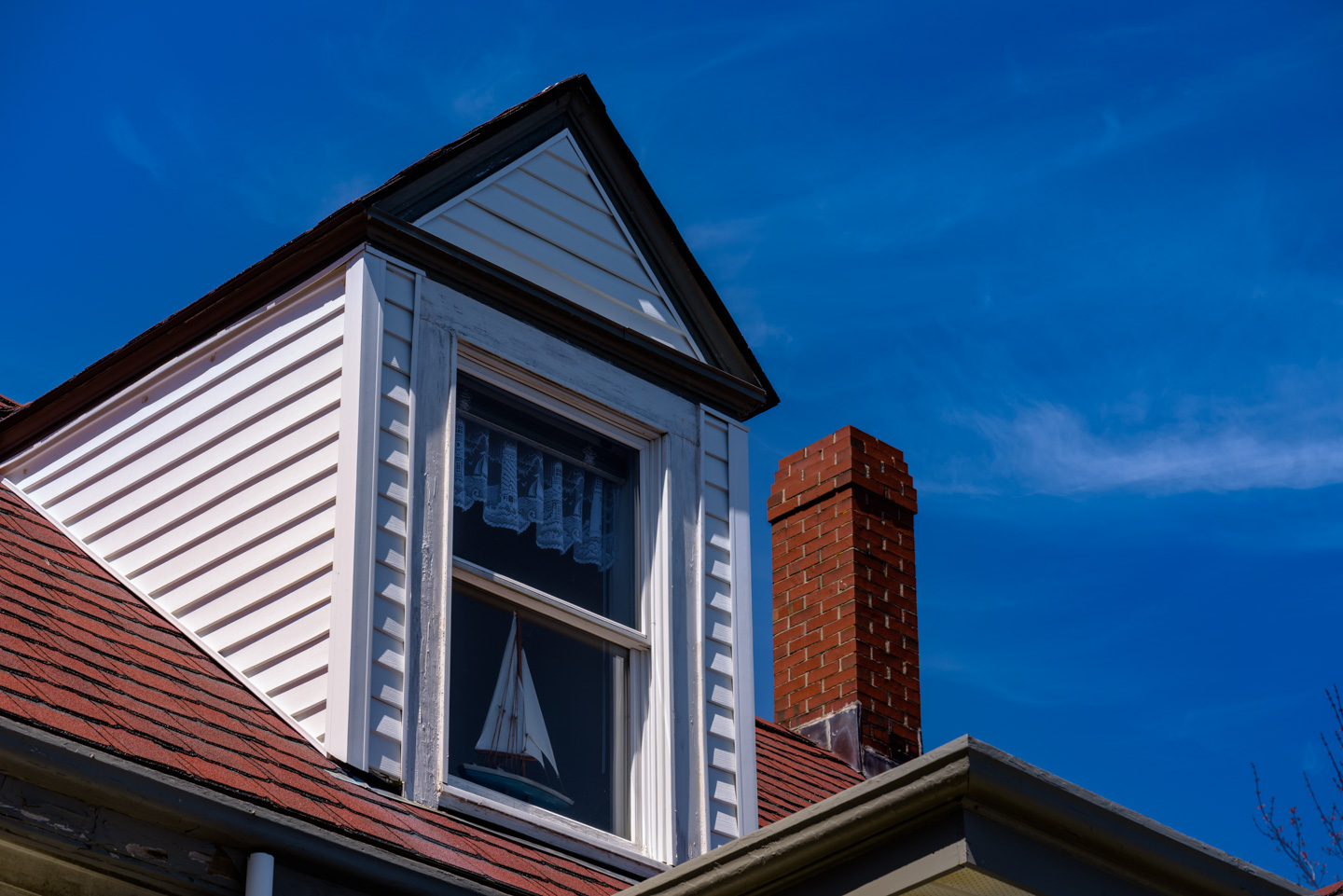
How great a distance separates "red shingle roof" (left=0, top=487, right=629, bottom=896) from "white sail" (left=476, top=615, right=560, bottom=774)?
1.36 ft

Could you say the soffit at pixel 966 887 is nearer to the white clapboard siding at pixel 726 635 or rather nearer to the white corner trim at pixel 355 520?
the white corner trim at pixel 355 520

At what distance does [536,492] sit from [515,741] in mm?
945

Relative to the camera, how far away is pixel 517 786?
18.2 ft

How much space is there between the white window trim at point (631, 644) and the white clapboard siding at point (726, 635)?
0.21 m

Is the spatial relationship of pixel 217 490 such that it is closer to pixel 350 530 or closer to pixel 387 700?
pixel 350 530

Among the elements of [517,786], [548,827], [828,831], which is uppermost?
[517,786]

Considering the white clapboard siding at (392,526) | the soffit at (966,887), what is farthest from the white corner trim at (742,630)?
the soffit at (966,887)

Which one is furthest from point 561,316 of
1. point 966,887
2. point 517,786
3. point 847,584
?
point 847,584

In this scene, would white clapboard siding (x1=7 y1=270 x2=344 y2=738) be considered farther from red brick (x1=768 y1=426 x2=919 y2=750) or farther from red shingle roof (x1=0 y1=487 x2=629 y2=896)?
red brick (x1=768 y1=426 x2=919 y2=750)

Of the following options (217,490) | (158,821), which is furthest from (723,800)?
(158,821)

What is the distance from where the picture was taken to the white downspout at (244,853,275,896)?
4070 millimetres

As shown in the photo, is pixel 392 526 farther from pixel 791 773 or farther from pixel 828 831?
pixel 791 773

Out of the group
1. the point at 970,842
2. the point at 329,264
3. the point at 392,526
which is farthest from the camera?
the point at 329,264

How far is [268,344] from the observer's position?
6059 mm
